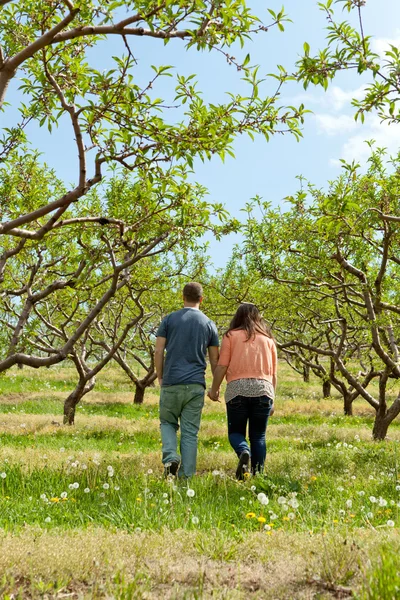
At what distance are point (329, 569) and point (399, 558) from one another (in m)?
0.43

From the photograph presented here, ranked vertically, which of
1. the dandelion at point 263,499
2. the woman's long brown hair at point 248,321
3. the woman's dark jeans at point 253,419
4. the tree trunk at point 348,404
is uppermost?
the woman's long brown hair at point 248,321

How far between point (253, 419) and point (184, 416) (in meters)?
0.93

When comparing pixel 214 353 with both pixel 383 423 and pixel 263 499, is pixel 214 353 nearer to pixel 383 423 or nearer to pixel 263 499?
pixel 263 499

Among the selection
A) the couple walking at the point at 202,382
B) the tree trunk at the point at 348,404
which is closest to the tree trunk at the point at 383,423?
the couple walking at the point at 202,382

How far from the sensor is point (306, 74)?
244 inches

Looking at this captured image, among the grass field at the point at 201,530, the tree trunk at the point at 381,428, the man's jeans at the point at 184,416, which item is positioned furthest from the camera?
the tree trunk at the point at 381,428

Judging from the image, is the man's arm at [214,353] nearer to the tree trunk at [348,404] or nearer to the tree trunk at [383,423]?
the tree trunk at [383,423]

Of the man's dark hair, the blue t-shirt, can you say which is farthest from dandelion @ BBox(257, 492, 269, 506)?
the man's dark hair

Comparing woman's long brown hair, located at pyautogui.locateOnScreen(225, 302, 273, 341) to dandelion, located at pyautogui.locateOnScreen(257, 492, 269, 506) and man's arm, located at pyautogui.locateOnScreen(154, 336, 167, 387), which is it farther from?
dandelion, located at pyautogui.locateOnScreen(257, 492, 269, 506)

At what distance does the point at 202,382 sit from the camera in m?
7.22

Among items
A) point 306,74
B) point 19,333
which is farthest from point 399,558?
point 19,333

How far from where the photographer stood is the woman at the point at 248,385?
711cm

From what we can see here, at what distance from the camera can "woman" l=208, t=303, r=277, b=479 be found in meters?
7.11

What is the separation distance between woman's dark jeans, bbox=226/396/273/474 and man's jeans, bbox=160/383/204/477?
1.54 feet
